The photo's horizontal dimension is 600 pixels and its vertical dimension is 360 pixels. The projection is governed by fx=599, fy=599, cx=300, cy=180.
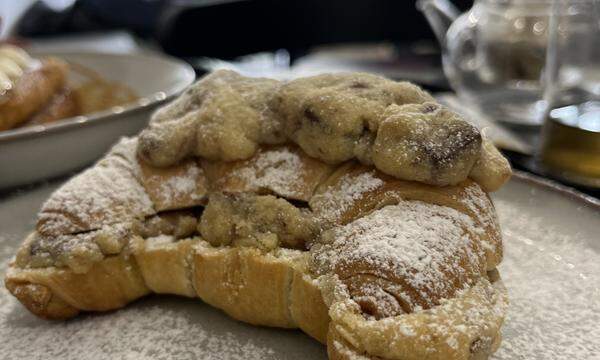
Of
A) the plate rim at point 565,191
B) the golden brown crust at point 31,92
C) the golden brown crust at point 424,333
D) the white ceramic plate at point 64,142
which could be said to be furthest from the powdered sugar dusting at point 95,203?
the golden brown crust at point 31,92

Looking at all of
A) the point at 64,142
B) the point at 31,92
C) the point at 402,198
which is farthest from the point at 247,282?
the point at 31,92

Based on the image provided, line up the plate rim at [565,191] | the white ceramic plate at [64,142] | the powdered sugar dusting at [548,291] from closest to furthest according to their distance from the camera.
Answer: the powdered sugar dusting at [548,291], the plate rim at [565,191], the white ceramic plate at [64,142]

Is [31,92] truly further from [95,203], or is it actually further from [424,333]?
[424,333]

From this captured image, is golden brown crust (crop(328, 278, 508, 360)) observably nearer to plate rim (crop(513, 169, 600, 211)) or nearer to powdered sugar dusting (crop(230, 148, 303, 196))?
powdered sugar dusting (crop(230, 148, 303, 196))

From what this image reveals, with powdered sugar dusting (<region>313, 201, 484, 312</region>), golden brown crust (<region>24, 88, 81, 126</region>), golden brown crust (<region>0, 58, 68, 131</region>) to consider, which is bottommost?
golden brown crust (<region>24, 88, 81, 126</region>)

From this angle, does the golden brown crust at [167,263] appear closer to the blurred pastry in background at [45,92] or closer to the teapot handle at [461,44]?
the blurred pastry in background at [45,92]

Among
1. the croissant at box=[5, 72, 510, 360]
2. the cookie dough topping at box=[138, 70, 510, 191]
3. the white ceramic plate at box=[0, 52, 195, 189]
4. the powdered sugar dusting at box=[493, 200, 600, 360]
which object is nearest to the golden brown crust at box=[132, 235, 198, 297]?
the croissant at box=[5, 72, 510, 360]

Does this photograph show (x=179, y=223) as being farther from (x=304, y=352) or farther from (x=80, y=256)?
(x=304, y=352)

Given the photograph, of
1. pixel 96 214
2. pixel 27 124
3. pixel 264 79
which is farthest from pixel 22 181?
pixel 264 79
